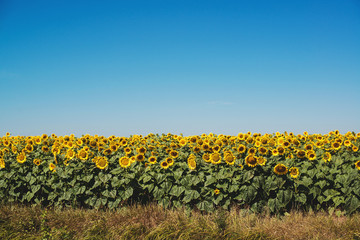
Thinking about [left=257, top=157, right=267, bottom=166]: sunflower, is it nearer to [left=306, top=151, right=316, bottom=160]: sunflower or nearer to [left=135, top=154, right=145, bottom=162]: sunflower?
[left=306, top=151, right=316, bottom=160]: sunflower

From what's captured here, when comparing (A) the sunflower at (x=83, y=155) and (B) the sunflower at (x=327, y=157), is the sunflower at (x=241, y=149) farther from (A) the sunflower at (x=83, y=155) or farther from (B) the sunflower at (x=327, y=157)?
(A) the sunflower at (x=83, y=155)

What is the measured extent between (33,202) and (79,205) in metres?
1.32

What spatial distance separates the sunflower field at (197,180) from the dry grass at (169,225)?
0.75 ft

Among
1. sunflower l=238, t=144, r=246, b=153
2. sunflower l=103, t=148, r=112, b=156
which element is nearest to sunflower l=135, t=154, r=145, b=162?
sunflower l=103, t=148, r=112, b=156

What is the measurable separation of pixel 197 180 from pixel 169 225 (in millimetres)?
→ 979

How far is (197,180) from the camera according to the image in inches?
205

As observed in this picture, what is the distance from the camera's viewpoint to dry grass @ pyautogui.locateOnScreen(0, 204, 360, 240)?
14.7ft

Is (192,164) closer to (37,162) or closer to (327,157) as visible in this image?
(327,157)

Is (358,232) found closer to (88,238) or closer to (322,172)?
(322,172)

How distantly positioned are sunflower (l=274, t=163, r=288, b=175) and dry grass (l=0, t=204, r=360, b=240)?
0.82 m

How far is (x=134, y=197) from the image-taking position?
230 inches

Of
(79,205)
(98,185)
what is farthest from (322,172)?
(79,205)

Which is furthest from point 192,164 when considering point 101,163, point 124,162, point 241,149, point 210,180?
point 101,163

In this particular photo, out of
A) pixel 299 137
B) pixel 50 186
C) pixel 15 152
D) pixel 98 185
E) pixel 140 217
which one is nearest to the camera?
pixel 140 217
